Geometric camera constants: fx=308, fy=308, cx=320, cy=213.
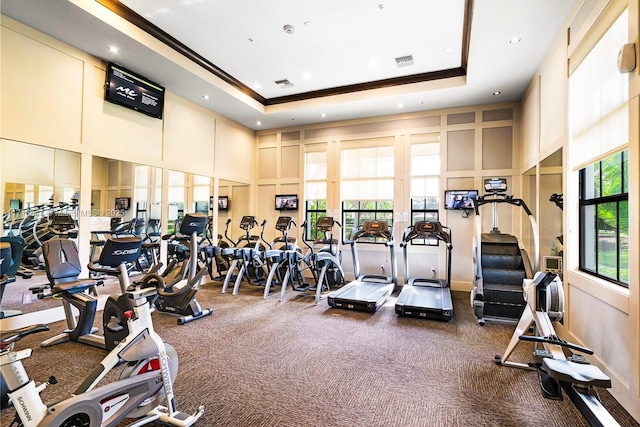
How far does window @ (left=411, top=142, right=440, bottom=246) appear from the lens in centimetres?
700

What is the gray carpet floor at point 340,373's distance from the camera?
238 centimetres

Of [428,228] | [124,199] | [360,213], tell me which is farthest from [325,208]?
[124,199]

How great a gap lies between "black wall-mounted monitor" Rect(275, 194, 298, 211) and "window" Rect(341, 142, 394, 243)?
1335mm

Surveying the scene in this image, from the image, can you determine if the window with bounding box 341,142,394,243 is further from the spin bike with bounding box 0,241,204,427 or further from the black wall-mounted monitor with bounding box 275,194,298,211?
the spin bike with bounding box 0,241,204,427

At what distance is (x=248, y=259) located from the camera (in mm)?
6285

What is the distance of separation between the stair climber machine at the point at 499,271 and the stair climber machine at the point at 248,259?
3954 mm

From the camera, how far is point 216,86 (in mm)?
6012

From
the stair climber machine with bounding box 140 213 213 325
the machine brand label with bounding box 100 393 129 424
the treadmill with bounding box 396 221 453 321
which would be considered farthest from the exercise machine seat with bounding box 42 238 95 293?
the treadmill with bounding box 396 221 453 321

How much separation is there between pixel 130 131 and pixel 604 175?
683 cm

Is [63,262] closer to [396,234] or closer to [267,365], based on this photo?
[267,365]

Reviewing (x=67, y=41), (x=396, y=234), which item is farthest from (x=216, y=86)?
(x=396, y=234)

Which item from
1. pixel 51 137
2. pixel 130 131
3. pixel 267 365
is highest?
pixel 130 131

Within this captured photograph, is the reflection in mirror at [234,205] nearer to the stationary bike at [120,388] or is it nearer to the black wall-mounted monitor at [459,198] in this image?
the black wall-mounted monitor at [459,198]

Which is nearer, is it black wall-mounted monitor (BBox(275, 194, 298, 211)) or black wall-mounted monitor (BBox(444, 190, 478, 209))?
black wall-mounted monitor (BBox(444, 190, 478, 209))
